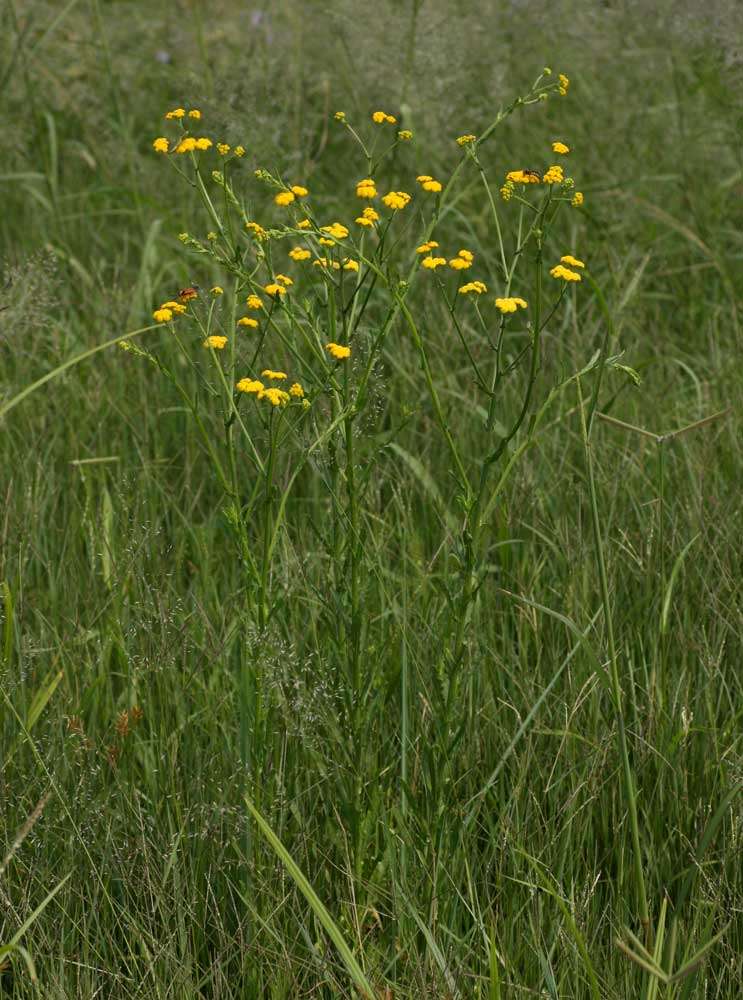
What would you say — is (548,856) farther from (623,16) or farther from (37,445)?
(623,16)

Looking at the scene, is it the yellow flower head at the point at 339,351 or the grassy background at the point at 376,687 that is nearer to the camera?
the yellow flower head at the point at 339,351

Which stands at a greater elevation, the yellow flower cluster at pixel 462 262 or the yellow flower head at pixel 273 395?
the yellow flower cluster at pixel 462 262

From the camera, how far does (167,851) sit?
1519 mm

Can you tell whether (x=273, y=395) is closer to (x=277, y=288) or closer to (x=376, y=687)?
(x=277, y=288)

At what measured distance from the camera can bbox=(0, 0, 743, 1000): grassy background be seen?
1.45m

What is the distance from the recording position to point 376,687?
5.41 feet

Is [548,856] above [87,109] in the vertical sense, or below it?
below

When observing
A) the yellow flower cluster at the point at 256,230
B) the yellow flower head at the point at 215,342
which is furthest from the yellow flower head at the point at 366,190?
the yellow flower head at the point at 215,342

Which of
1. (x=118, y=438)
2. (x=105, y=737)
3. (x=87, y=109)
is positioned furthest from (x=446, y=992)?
(x=87, y=109)

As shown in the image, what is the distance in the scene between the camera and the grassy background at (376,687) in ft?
4.74

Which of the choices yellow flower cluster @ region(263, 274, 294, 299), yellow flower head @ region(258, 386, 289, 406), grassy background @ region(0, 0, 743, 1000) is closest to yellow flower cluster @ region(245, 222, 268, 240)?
yellow flower cluster @ region(263, 274, 294, 299)

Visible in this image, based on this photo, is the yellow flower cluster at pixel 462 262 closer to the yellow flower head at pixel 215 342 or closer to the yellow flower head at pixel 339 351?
the yellow flower head at pixel 339 351

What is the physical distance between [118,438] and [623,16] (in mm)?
2179

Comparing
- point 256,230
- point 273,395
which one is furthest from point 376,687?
point 256,230
